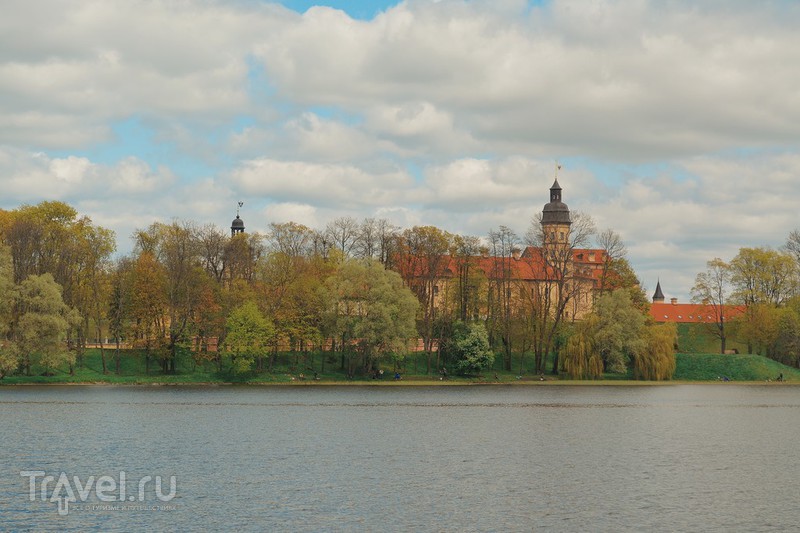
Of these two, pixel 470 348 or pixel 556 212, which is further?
pixel 556 212

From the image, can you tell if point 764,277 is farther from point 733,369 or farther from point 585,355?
point 585,355

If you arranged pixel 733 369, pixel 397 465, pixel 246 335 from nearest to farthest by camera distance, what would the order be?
1. pixel 397 465
2. pixel 246 335
3. pixel 733 369

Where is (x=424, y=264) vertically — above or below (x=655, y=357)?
above

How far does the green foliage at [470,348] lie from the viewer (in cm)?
9769

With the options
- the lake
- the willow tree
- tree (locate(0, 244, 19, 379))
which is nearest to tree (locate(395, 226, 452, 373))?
the willow tree

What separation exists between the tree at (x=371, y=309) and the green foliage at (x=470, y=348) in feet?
24.0

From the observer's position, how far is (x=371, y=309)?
9025cm

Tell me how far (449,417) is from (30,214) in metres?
63.7

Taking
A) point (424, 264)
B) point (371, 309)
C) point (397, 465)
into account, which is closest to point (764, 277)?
point (424, 264)

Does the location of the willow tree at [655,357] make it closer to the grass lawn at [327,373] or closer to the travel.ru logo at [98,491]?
the grass lawn at [327,373]

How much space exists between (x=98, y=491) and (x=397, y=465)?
12.1m

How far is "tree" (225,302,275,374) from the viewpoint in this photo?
9106 cm

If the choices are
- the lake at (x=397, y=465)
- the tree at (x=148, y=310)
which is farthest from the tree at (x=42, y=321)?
the lake at (x=397, y=465)

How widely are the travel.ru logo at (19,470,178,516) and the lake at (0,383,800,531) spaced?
0.33 ft
